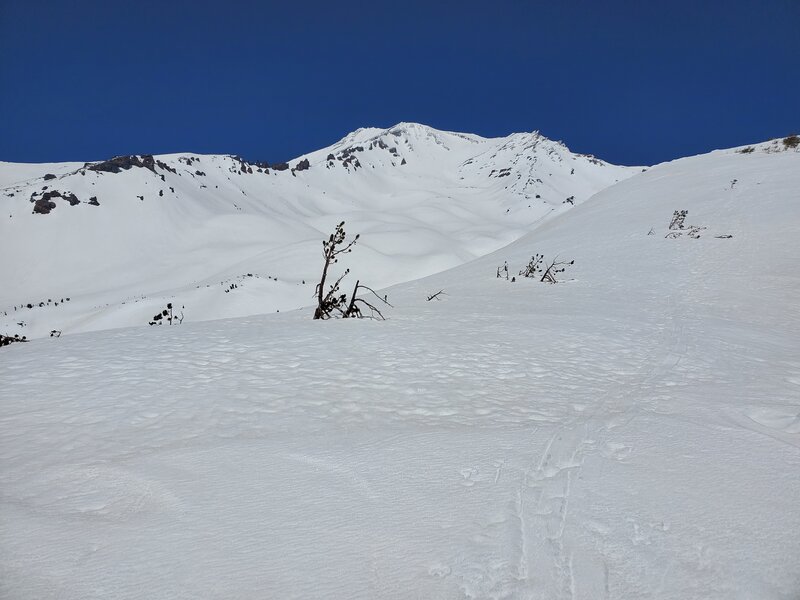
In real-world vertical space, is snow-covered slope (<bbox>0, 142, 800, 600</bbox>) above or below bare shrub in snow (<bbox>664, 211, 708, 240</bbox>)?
below

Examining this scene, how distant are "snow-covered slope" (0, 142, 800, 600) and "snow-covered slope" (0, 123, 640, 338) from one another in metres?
19.8

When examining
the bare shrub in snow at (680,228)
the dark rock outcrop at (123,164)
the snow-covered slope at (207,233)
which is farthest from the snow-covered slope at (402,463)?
the dark rock outcrop at (123,164)

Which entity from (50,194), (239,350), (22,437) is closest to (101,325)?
(239,350)

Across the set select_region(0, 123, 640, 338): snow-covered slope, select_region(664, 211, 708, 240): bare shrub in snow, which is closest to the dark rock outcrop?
select_region(0, 123, 640, 338): snow-covered slope

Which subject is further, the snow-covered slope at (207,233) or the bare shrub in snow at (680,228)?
the snow-covered slope at (207,233)

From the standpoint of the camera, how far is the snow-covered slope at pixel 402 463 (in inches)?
76.4

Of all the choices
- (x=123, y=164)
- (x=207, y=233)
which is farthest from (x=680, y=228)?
(x=123, y=164)

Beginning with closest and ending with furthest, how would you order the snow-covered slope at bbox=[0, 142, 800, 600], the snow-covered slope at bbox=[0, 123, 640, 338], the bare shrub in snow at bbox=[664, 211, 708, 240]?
the snow-covered slope at bbox=[0, 142, 800, 600] < the bare shrub in snow at bbox=[664, 211, 708, 240] < the snow-covered slope at bbox=[0, 123, 640, 338]

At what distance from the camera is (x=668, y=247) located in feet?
46.7

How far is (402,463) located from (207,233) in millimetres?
57754

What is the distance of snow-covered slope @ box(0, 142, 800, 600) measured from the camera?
6.36ft

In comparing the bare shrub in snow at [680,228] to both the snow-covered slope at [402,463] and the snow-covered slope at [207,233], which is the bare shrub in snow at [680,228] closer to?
the snow-covered slope at [402,463]

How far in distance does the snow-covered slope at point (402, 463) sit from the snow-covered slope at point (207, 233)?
64.8 feet

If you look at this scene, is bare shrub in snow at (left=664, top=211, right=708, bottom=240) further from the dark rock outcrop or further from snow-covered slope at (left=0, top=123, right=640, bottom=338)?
the dark rock outcrop
